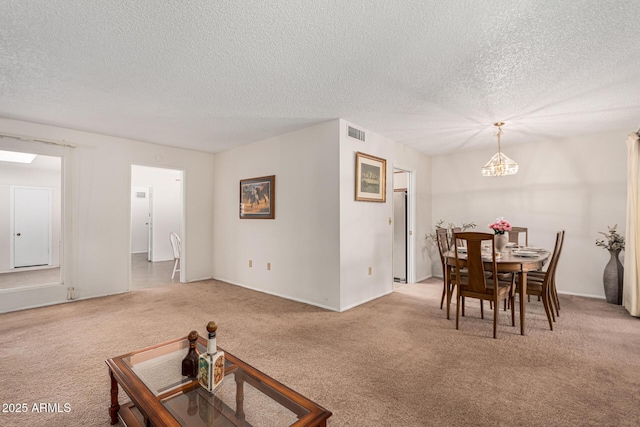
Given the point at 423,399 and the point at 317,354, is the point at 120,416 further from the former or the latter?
the point at 423,399

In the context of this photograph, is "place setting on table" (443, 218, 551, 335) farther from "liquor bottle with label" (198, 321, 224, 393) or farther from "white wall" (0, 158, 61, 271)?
"white wall" (0, 158, 61, 271)

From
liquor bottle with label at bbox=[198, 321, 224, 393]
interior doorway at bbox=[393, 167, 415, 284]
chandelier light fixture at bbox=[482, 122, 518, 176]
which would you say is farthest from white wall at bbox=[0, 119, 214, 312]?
chandelier light fixture at bbox=[482, 122, 518, 176]

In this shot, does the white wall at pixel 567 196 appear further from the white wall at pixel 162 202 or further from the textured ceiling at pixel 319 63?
the white wall at pixel 162 202

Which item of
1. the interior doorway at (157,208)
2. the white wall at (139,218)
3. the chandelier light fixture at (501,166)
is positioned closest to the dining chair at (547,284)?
the chandelier light fixture at (501,166)

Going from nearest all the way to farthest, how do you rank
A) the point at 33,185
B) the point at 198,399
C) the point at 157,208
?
1. the point at 198,399
2. the point at 33,185
3. the point at 157,208

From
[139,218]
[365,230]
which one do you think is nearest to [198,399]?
[365,230]

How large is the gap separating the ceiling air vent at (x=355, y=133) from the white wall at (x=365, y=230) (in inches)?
2.2

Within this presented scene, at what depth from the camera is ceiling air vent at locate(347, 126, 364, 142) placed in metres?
3.96

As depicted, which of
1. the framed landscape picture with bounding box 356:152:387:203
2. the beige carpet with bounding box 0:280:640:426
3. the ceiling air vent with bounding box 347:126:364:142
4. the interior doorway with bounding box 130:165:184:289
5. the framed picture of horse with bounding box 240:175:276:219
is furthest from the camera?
the interior doorway with bounding box 130:165:184:289

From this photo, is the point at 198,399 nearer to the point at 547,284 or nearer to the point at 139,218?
the point at 547,284

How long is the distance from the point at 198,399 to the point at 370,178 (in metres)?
3.47

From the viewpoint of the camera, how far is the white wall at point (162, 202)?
7953 mm

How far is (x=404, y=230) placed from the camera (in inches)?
219

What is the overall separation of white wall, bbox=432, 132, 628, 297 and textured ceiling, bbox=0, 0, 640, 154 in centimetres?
65
